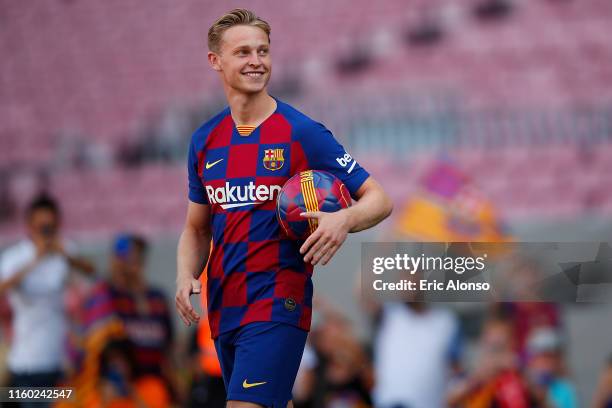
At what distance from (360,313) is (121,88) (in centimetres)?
377

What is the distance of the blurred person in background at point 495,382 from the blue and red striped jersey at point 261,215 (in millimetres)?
3734

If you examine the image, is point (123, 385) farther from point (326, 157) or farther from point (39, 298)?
point (326, 157)

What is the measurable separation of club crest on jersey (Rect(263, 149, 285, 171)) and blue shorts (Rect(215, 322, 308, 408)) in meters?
0.60

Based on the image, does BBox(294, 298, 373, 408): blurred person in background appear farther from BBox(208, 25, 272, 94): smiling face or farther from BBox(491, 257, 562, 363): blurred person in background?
BBox(208, 25, 272, 94): smiling face

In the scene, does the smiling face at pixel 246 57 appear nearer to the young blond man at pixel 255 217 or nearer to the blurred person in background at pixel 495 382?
the young blond man at pixel 255 217

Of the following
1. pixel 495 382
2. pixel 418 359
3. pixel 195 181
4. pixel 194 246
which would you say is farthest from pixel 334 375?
pixel 195 181

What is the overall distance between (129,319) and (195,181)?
425 cm

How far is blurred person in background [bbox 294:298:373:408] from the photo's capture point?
27.1 ft

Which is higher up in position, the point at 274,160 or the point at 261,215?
the point at 274,160

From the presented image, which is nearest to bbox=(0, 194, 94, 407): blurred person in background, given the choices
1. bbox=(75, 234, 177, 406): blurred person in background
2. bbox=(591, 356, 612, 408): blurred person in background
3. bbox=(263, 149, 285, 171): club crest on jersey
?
bbox=(75, 234, 177, 406): blurred person in background

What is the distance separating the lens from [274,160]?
427 cm

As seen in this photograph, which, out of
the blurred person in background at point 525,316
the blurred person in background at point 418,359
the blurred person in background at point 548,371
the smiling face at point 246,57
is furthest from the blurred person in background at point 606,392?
the smiling face at point 246,57

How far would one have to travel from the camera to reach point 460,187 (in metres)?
9.50

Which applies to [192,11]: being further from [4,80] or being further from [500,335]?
[500,335]
